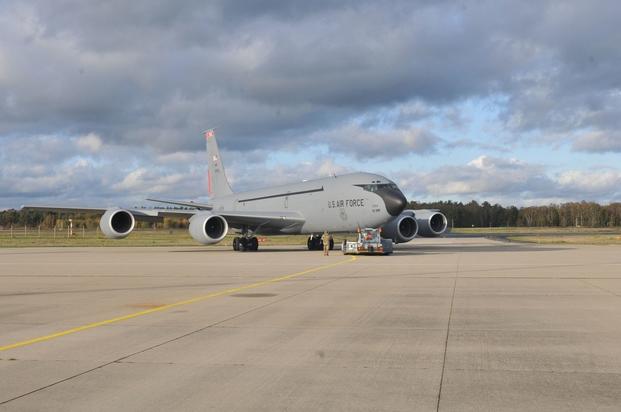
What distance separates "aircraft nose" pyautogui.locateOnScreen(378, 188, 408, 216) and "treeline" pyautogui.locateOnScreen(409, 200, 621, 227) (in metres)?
132

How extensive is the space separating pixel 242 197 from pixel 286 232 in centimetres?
655

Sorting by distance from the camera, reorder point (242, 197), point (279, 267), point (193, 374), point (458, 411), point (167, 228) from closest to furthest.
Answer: point (458, 411), point (193, 374), point (279, 267), point (242, 197), point (167, 228)

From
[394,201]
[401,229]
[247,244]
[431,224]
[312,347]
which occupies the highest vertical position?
[394,201]

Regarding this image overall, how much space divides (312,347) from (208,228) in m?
26.1

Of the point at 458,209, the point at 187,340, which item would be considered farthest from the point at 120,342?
the point at 458,209

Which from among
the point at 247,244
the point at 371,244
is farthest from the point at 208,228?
the point at 371,244

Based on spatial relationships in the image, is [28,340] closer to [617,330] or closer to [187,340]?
[187,340]

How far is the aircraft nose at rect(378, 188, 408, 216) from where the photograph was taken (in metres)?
31.1

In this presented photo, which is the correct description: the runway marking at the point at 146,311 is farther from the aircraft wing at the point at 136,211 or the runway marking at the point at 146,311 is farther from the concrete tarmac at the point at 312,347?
the aircraft wing at the point at 136,211

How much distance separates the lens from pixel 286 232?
120 ft

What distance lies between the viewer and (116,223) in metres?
33.6

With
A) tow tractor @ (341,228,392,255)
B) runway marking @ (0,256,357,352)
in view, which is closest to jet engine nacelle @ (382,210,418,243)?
tow tractor @ (341,228,392,255)

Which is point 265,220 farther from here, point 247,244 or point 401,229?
point 401,229

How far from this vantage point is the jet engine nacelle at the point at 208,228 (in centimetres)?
3231
